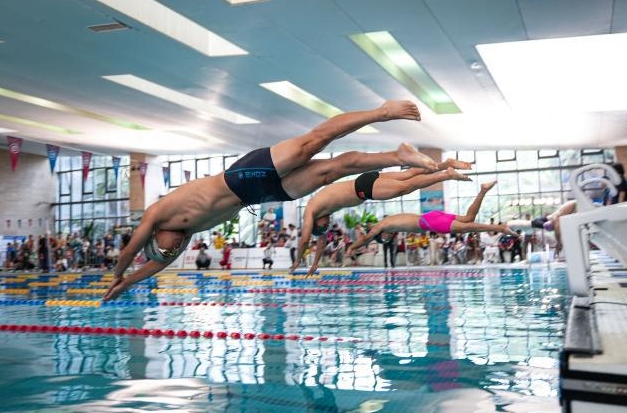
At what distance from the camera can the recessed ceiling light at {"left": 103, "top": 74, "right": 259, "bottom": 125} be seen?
15.4 m

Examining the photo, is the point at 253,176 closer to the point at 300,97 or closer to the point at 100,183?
the point at 300,97

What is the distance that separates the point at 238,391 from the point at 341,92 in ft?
42.5

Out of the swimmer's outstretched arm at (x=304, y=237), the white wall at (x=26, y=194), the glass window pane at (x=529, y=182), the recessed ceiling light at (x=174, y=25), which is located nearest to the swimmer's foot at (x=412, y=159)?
the swimmer's outstretched arm at (x=304, y=237)

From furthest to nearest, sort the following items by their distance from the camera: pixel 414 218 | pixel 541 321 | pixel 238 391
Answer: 1. pixel 414 218
2. pixel 541 321
3. pixel 238 391

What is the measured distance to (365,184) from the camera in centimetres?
764

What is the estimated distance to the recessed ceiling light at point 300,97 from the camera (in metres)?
16.1

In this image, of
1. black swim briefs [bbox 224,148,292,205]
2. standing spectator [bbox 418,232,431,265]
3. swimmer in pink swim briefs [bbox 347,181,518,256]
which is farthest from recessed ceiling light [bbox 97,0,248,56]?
standing spectator [bbox 418,232,431,265]

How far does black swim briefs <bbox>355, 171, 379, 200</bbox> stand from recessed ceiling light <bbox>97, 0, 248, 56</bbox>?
17.6 ft

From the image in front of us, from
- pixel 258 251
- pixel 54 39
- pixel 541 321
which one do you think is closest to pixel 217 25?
pixel 54 39

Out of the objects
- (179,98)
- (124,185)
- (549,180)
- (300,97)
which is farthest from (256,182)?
(124,185)

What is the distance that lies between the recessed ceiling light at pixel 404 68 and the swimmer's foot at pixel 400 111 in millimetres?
7622

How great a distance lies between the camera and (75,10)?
10.5m

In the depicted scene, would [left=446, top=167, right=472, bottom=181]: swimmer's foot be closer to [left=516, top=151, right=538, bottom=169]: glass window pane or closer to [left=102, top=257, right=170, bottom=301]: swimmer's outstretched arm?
[left=102, top=257, right=170, bottom=301]: swimmer's outstretched arm

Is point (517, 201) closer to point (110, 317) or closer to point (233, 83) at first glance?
point (233, 83)
